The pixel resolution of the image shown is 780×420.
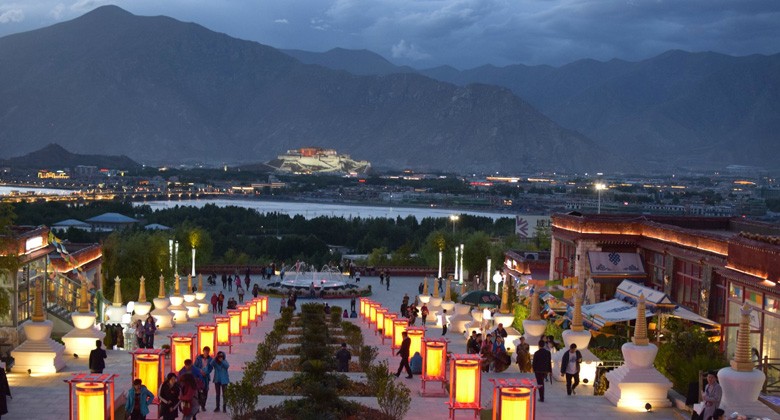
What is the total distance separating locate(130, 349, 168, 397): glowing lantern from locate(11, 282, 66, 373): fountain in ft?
12.9

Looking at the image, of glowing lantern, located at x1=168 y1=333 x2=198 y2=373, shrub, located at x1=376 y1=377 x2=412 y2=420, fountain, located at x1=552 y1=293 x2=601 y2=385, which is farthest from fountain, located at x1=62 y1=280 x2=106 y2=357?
fountain, located at x1=552 y1=293 x2=601 y2=385

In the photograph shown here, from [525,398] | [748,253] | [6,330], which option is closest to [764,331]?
[748,253]

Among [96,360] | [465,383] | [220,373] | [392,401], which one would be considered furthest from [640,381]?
[96,360]

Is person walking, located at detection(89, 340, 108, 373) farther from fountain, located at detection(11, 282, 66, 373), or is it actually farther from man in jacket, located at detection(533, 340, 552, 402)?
man in jacket, located at detection(533, 340, 552, 402)

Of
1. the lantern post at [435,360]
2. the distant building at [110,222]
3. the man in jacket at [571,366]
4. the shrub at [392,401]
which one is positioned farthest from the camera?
the distant building at [110,222]

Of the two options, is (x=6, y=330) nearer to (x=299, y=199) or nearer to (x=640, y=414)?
(x=640, y=414)

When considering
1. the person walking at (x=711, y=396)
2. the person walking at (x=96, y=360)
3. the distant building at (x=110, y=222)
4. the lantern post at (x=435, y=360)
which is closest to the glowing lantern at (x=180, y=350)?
the person walking at (x=96, y=360)

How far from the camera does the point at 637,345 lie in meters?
15.6

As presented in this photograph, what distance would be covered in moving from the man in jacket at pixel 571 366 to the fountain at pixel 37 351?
9619 millimetres

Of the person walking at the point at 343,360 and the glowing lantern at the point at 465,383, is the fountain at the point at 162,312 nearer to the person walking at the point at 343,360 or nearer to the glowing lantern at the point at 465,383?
the person walking at the point at 343,360

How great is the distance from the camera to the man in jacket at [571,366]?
645 inches

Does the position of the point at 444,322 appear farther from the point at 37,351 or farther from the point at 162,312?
the point at 37,351

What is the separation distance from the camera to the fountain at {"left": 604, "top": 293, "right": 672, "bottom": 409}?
50.5ft

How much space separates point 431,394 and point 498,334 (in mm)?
3778
